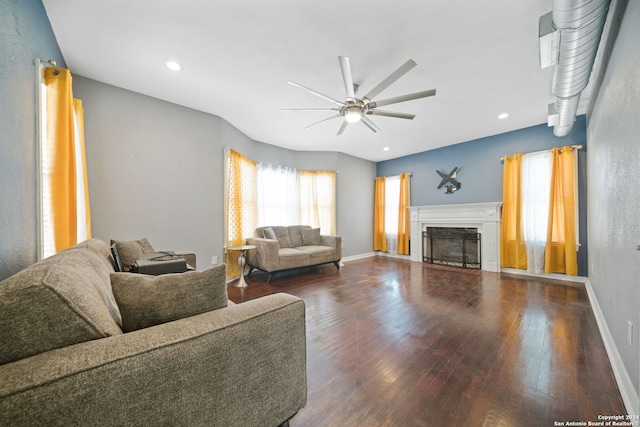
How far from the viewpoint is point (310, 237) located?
4945 mm

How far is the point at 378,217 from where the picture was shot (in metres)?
6.39

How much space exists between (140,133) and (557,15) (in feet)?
13.3

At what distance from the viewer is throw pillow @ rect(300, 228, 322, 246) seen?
4.92 m

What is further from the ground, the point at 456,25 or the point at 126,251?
the point at 456,25

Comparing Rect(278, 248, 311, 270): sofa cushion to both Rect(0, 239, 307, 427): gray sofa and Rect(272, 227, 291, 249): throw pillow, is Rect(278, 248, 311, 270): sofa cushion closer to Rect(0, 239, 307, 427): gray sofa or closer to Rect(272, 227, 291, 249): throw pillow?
Rect(272, 227, 291, 249): throw pillow

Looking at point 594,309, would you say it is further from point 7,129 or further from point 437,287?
point 7,129

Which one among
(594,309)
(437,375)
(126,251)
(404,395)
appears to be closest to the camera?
(404,395)

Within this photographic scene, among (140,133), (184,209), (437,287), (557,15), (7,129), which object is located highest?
(557,15)

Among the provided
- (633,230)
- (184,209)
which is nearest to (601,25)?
(633,230)

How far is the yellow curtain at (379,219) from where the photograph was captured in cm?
630

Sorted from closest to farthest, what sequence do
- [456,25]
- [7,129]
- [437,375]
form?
[7,129], [437,375], [456,25]

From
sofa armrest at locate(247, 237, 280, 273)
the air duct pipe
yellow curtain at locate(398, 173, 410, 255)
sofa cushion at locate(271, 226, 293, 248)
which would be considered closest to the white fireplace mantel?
yellow curtain at locate(398, 173, 410, 255)

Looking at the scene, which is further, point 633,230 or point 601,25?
point 601,25

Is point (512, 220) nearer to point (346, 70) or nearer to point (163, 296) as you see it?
point (346, 70)
